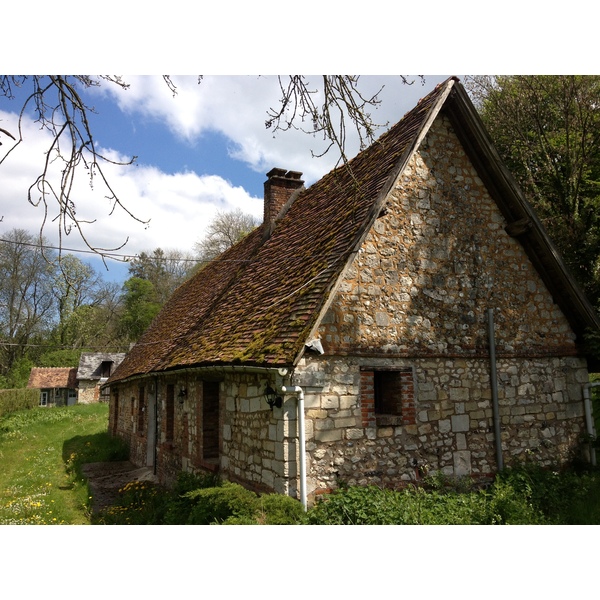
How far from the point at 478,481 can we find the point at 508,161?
44.5 feet

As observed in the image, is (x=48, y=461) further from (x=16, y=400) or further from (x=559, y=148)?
(x=559, y=148)

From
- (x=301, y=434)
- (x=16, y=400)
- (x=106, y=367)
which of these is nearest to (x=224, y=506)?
(x=301, y=434)

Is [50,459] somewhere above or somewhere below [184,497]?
below

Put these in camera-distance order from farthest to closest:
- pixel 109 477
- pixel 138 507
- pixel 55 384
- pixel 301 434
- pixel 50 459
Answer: pixel 55 384 < pixel 50 459 < pixel 109 477 < pixel 138 507 < pixel 301 434

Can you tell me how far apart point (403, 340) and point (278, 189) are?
7108 millimetres

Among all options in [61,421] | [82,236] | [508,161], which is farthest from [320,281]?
[61,421]

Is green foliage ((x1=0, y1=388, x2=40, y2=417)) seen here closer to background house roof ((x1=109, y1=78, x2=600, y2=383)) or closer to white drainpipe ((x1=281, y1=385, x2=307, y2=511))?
background house roof ((x1=109, y1=78, x2=600, y2=383))

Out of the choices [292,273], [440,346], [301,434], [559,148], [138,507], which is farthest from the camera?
[559,148]

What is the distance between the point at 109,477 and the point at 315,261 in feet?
33.0

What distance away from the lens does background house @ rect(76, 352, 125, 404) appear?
131 ft

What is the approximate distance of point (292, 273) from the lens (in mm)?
8398

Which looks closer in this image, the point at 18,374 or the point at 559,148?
the point at 559,148

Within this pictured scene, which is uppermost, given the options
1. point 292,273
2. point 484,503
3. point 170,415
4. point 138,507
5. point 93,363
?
point 292,273

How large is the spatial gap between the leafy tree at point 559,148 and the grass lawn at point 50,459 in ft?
45.8
